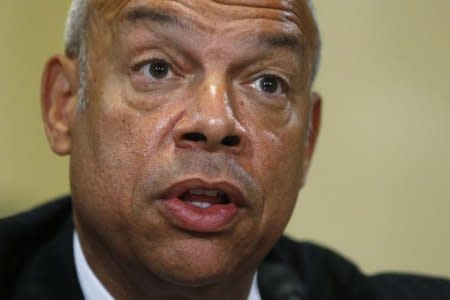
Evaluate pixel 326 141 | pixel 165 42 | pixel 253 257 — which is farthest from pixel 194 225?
pixel 326 141

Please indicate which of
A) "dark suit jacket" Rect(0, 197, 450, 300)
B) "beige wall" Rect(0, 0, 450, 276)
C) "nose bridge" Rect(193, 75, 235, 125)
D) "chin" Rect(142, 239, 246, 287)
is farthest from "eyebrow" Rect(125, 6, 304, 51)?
"beige wall" Rect(0, 0, 450, 276)

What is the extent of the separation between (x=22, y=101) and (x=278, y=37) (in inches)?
75.0

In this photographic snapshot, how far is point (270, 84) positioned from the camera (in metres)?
1.95

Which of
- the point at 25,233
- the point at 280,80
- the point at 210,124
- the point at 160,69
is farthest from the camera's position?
the point at 25,233

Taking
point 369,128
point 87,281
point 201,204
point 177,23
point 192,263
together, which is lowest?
point 369,128

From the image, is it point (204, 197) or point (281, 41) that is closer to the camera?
point (204, 197)

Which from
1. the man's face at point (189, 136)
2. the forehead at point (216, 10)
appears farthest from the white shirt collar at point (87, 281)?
the forehead at point (216, 10)

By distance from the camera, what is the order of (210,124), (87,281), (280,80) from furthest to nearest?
(87,281) → (280,80) → (210,124)

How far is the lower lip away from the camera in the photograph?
5.82 ft

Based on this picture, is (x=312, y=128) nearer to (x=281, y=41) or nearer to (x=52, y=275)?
(x=281, y=41)

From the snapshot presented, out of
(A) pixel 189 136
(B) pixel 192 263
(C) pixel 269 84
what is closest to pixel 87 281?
(B) pixel 192 263

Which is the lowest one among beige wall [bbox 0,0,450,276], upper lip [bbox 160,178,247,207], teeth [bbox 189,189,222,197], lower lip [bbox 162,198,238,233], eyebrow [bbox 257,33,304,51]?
beige wall [bbox 0,0,450,276]

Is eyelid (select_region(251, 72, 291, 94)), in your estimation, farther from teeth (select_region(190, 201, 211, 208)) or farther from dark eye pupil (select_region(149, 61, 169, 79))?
teeth (select_region(190, 201, 211, 208))

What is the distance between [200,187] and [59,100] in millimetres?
522
